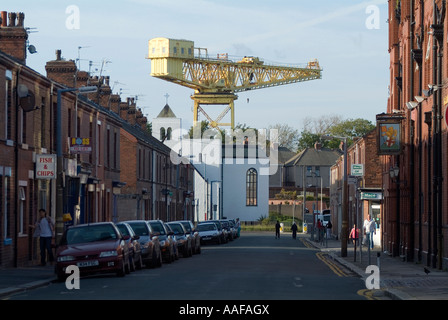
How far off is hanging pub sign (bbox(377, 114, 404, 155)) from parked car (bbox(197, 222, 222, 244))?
2167cm

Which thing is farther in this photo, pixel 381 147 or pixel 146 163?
pixel 146 163

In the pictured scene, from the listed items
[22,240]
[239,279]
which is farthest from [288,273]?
[22,240]

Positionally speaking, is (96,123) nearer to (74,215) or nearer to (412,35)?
(74,215)

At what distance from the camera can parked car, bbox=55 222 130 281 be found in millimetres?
24219

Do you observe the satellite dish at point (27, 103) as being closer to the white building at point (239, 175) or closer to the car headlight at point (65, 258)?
Answer: the car headlight at point (65, 258)

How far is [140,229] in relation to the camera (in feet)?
105

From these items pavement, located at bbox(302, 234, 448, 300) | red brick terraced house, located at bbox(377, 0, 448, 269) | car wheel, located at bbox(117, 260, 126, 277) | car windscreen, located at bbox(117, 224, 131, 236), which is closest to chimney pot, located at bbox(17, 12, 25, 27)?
car windscreen, located at bbox(117, 224, 131, 236)

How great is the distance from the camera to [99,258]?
24.3m

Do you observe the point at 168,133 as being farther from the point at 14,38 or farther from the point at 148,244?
the point at 148,244

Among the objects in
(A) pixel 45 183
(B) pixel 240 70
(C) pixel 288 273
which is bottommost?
(C) pixel 288 273

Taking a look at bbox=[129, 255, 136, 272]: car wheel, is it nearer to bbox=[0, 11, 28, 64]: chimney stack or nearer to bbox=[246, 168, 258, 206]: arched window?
bbox=[0, 11, 28, 64]: chimney stack

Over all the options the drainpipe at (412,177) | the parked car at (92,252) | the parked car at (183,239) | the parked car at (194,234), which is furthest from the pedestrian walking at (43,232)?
the drainpipe at (412,177)

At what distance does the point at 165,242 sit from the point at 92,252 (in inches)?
380
